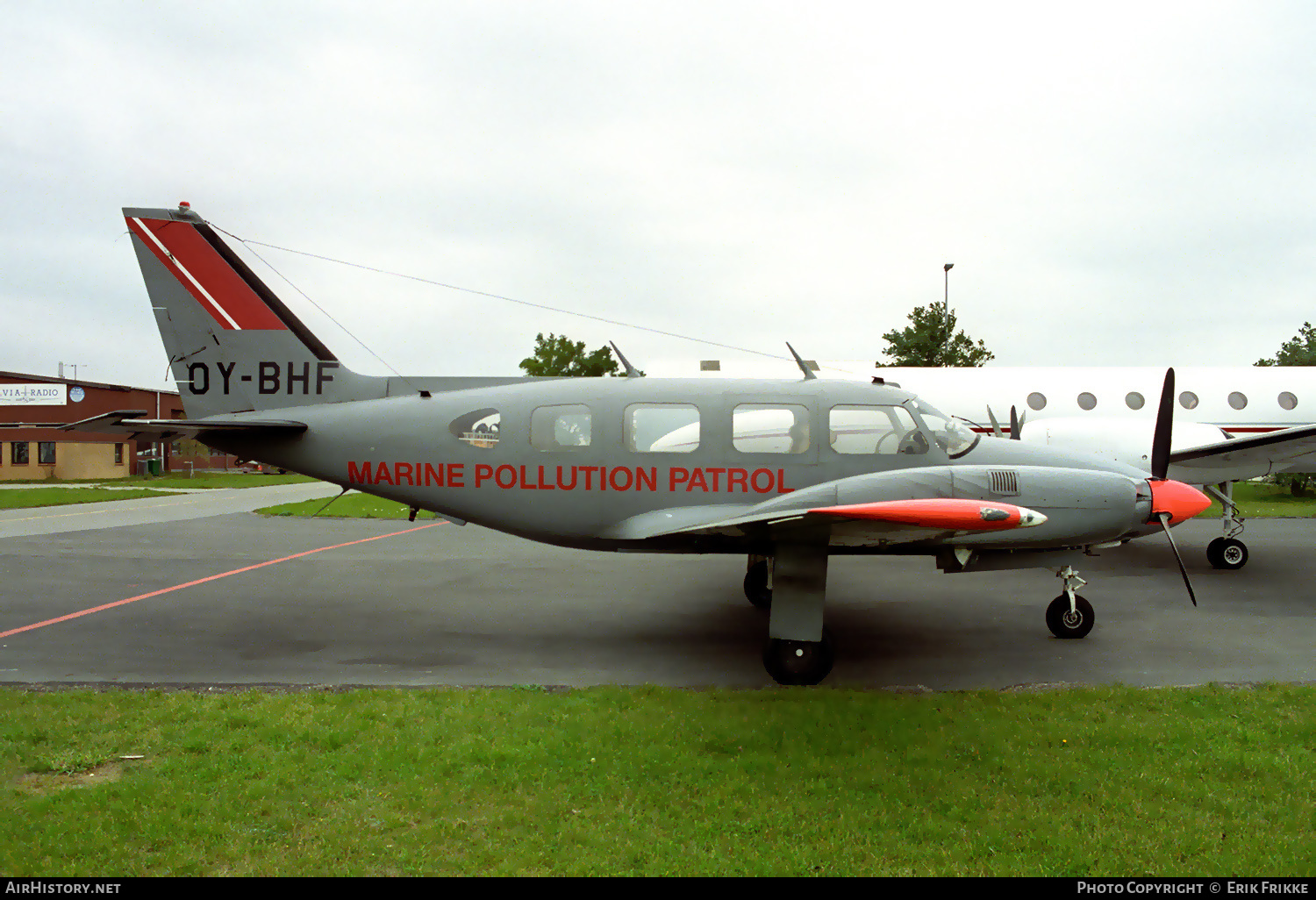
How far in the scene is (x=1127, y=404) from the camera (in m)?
14.7

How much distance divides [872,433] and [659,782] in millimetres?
4516

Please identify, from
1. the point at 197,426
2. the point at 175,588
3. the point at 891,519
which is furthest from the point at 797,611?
the point at 175,588

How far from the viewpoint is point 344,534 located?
688 inches

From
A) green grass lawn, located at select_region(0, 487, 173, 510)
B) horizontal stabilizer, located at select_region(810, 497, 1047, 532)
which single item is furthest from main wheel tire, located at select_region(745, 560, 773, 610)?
green grass lawn, located at select_region(0, 487, 173, 510)

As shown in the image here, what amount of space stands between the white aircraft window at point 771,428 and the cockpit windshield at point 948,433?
4.32 ft

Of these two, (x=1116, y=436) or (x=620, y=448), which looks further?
(x=1116, y=436)

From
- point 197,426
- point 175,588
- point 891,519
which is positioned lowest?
point 175,588

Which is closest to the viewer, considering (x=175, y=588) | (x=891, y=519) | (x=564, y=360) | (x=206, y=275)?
(x=891, y=519)

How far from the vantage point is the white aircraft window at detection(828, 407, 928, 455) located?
7.72 m

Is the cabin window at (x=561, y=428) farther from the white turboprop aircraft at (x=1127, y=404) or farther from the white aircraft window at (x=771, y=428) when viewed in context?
the white turboprop aircraft at (x=1127, y=404)

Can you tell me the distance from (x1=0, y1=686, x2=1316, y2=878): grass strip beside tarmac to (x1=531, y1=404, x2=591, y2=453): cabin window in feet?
8.64

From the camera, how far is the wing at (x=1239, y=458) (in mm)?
11391

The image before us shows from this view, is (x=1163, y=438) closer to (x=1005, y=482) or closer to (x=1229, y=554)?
(x=1005, y=482)
